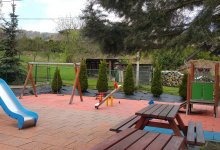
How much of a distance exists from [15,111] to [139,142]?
404 centimetres

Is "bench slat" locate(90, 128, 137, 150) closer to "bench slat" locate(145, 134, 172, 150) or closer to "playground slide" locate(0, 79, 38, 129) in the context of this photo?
"bench slat" locate(145, 134, 172, 150)

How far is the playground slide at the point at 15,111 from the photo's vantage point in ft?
18.2

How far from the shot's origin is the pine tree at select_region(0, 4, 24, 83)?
15078mm

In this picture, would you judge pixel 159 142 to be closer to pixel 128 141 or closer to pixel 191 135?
pixel 128 141

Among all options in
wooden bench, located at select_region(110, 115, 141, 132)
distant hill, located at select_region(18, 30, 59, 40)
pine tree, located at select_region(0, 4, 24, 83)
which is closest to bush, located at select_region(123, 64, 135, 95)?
pine tree, located at select_region(0, 4, 24, 83)

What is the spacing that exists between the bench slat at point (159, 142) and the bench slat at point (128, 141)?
181mm

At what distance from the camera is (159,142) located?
8.63 ft

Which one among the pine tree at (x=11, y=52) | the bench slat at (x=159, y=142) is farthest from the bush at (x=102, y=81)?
the bench slat at (x=159, y=142)

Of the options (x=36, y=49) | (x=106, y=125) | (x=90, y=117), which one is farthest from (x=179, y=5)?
(x=36, y=49)

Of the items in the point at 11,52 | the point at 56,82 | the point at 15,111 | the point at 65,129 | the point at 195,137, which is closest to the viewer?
the point at 195,137

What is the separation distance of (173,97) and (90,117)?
6127 mm

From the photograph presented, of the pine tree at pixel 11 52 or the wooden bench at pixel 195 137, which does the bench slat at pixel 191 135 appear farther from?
the pine tree at pixel 11 52

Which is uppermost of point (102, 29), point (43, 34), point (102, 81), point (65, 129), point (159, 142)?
point (43, 34)

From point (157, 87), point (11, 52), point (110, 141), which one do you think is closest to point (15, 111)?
point (110, 141)
